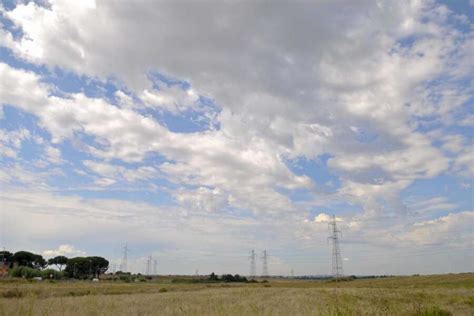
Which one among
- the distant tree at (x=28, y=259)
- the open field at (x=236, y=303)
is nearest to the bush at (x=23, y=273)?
the distant tree at (x=28, y=259)

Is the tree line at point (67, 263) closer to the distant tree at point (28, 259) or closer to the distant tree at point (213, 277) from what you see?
the distant tree at point (28, 259)

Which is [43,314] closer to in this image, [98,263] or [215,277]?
[215,277]

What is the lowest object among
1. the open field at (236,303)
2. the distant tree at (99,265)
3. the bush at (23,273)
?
the open field at (236,303)

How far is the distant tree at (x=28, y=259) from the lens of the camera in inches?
6496

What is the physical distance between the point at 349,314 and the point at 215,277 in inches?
6579

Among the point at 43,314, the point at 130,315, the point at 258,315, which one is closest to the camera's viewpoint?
the point at 258,315

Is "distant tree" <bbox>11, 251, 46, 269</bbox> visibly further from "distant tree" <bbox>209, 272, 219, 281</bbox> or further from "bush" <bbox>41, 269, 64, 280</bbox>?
"distant tree" <bbox>209, 272, 219, 281</bbox>

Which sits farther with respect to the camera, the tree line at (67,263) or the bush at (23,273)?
the tree line at (67,263)

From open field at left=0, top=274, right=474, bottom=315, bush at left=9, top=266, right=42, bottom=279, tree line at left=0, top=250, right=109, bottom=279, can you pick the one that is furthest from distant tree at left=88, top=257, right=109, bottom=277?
open field at left=0, top=274, right=474, bottom=315

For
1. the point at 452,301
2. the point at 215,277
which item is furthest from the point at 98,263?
the point at 452,301

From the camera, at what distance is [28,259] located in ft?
555

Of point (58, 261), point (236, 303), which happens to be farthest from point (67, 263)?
point (236, 303)

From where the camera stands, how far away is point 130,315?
15867mm

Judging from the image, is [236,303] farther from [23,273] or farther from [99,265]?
[99,265]
